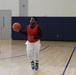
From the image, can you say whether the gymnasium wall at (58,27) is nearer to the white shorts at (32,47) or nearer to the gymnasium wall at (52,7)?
the gymnasium wall at (52,7)

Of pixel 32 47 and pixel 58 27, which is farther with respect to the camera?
pixel 58 27

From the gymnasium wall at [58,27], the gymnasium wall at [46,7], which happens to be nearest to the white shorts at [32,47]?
the gymnasium wall at [58,27]

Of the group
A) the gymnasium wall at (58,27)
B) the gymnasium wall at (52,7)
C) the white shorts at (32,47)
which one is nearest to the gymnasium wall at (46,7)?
the gymnasium wall at (52,7)

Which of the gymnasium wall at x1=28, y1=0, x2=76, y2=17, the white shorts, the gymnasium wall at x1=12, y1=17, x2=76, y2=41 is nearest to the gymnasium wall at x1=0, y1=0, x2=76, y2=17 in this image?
the gymnasium wall at x1=28, y1=0, x2=76, y2=17

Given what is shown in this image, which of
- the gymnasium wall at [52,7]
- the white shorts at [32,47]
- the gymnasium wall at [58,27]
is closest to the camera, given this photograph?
the white shorts at [32,47]

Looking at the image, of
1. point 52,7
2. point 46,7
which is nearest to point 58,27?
point 52,7

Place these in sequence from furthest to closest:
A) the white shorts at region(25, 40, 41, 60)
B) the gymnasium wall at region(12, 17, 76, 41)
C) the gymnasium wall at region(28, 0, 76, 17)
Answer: the gymnasium wall at region(28, 0, 76, 17)
the gymnasium wall at region(12, 17, 76, 41)
the white shorts at region(25, 40, 41, 60)

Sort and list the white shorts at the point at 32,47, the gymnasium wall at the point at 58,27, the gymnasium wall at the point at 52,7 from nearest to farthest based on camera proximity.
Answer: the white shorts at the point at 32,47, the gymnasium wall at the point at 58,27, the gymnasium wall at the point at 52,7

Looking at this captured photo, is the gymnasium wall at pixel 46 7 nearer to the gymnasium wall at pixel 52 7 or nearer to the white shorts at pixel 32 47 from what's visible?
A: the gymnasium wall at pixel 52 7

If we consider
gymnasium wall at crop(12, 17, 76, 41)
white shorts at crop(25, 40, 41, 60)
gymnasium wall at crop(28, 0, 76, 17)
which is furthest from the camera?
gymnasium wall at crop(28, 0, 76, 17)

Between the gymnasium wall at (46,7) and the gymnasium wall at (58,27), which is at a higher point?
the gymnasium wall at (46,7)

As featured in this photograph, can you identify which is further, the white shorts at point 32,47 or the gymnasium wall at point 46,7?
the gymnasium wall at point 46,7

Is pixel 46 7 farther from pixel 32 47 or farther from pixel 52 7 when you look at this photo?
pixel 32 47

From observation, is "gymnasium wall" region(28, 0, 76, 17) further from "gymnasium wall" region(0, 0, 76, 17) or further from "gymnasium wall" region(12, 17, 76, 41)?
"gymnasium wall" region(12, 17, 76, 41)
